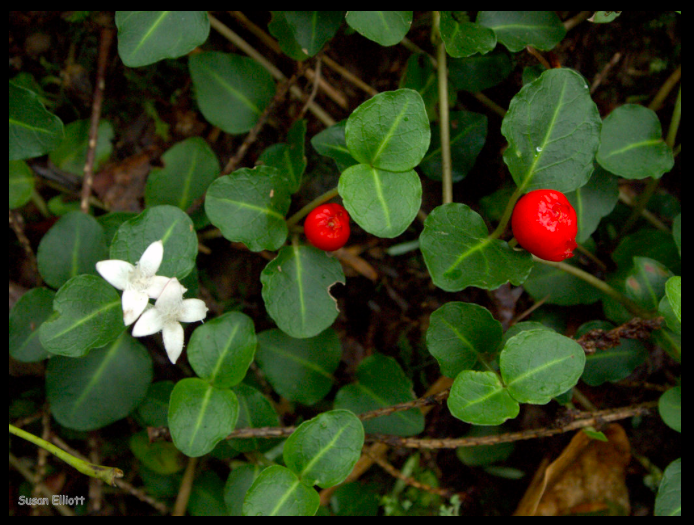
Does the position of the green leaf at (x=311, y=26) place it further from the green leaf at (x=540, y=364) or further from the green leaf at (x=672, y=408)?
the green leaf at (x=672, y=408)

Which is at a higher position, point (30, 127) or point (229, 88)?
point (229, 88)

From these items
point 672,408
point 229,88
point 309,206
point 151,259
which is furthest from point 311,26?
point 672,408

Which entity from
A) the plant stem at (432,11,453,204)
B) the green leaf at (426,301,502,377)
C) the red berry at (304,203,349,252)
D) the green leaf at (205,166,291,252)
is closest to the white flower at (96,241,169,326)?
the green leaf at (205,166,291,252)

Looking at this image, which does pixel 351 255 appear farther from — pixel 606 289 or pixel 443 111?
pixel 606 289

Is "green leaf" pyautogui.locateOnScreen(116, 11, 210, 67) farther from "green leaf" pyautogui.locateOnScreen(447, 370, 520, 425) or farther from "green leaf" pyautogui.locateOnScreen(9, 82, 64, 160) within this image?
"green leaf" pyautogui.locateOnScreen(447, 370, 520, 425)

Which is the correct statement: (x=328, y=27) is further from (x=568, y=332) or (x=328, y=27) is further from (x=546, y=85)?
(x=568, y=332)

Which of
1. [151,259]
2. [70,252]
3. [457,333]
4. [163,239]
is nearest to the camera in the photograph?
[151,259]

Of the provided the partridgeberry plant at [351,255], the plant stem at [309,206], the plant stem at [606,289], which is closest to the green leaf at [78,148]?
the partridgeberry plant at [351,255]
